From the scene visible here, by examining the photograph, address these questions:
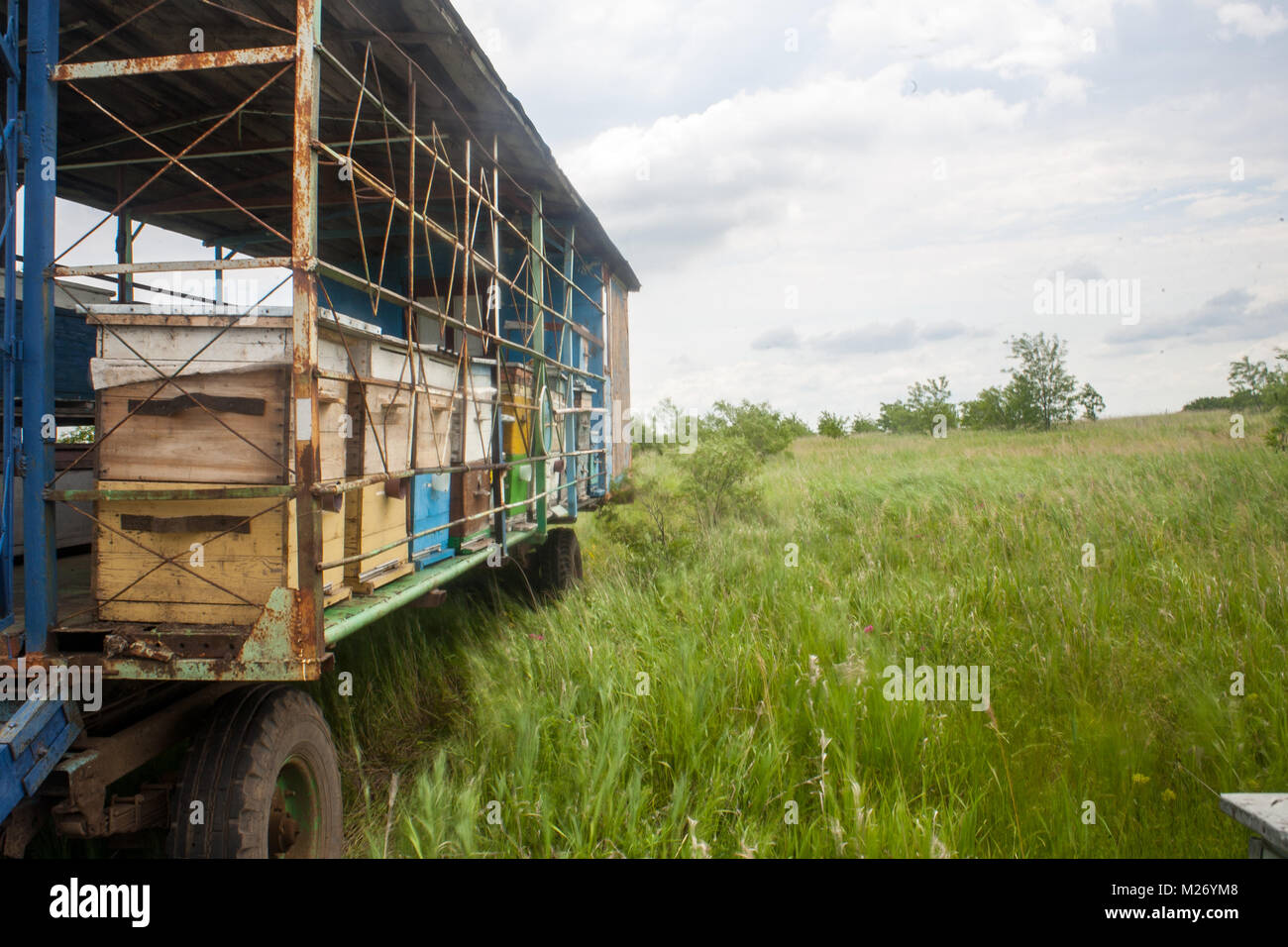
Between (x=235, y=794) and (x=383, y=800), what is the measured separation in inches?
62.4

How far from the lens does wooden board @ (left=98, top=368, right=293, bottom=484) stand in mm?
2799

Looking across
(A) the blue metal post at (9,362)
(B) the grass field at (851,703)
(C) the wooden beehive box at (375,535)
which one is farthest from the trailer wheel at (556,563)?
(A) the blue metal post at (9,362)

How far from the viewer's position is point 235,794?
2635 millimetres

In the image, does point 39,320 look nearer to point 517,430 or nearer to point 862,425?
point 517,430

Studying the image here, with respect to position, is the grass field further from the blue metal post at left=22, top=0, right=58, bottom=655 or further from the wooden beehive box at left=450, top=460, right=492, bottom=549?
the blue metal post at left=22, top=0, right=58, bottom=655

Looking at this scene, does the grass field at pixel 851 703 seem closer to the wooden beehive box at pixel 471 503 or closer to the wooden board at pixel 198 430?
the wooden beehive box at pixel 471 503

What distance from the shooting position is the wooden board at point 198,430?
9.18 feet

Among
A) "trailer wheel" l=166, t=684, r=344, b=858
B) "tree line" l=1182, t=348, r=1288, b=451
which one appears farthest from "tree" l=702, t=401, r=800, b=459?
"trailer wheel" l=166, t=684, r=344, b=858

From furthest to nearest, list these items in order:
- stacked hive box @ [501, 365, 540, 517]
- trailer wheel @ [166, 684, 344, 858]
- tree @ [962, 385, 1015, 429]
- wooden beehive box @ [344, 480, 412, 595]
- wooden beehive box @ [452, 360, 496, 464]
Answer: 1. tree @ [962, 385, 1015, 429]
2. stacked hive box @ [501, 365, 540, 517]
3. wooden beehive box @ [452, 360, 496, 464]
4. wooden beehive box @ [344, 480, 412, 595]
5. trailer wheel @ [166, 684, 344, 858]

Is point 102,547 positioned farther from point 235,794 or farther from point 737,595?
point 737,595

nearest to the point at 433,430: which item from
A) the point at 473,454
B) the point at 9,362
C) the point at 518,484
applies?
the point at 473,454

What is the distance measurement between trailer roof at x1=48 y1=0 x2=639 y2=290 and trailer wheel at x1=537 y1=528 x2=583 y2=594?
355cm
